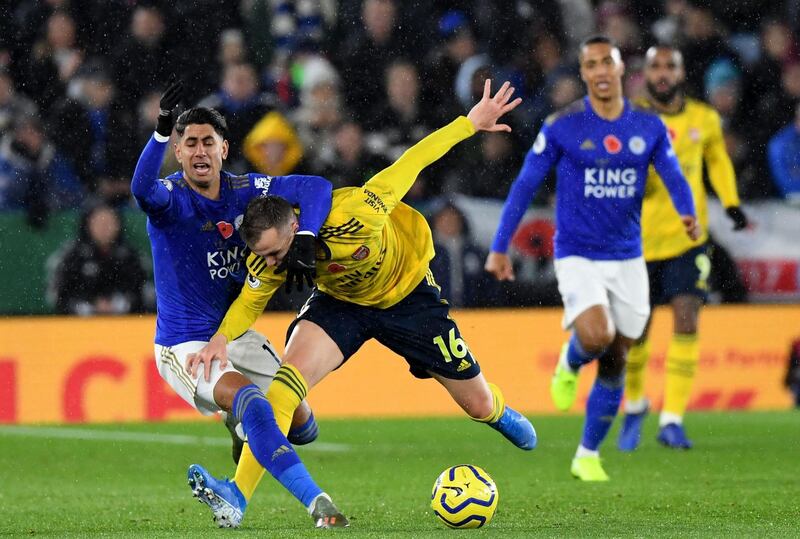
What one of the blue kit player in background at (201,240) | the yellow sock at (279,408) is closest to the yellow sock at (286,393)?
the yellow sock at (279,408)

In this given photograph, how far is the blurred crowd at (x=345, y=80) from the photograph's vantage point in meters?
13.5

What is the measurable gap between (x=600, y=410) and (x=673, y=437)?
69.2 inches

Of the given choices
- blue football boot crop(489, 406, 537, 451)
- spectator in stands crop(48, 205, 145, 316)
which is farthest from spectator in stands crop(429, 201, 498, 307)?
blue football boot crop(489, 406, 537, 451)

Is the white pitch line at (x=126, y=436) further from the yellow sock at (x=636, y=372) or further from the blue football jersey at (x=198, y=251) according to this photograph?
the blue football jersey at (x=198, y=251)

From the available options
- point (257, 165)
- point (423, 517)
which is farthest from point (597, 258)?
point (257, 165)

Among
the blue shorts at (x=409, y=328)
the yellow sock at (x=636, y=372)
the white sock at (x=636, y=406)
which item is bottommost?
the white sock at (x=636, y=406)

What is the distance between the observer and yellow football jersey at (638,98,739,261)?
10.9 meters

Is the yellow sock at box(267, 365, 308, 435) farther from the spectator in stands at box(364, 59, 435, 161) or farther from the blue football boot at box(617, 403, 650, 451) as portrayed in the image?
the spectator in stands at box(364, 59, 435, 161)

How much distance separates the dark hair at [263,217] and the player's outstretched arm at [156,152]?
0.64m

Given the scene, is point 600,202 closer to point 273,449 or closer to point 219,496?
point 273,449

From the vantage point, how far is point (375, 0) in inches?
Result: 558

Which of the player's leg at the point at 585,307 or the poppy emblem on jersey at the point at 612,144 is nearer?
the player's leg at the point at 585,307

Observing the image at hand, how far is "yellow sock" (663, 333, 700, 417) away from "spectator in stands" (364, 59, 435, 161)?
12.3 ft

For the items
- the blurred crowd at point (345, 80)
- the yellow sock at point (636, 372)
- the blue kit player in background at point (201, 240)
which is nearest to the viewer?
the blue kit player in background at point (201, 240)
